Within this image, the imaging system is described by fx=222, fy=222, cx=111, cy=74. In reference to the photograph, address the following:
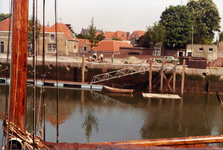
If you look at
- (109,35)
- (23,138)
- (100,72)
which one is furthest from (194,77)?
(109,35)

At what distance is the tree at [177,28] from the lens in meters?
44.2

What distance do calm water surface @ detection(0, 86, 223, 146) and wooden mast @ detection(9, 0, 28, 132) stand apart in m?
6.23

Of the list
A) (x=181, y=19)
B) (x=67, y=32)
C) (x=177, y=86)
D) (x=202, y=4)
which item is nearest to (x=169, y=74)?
(x=177, y=86)

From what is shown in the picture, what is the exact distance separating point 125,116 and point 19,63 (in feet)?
40.4

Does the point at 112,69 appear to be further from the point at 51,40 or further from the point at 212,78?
the point at 51,40

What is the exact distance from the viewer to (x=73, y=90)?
27141 mm

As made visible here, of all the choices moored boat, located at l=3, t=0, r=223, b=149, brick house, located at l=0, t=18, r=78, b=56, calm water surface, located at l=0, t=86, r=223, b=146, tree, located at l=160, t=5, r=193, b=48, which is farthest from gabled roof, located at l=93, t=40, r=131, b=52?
moored boat, located at l=3, t=0, r=223, b=149

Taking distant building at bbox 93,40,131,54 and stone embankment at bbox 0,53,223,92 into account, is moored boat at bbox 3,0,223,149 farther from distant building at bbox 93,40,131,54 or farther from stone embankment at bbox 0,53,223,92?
distant building at bbox 93,40,131,54

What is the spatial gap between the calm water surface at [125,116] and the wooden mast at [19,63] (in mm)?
6227

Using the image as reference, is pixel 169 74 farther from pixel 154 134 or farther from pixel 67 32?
pixel 67 32

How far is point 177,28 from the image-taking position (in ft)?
145

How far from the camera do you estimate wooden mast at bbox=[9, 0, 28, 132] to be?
301 inches

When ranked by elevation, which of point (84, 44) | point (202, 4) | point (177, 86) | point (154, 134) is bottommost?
point (154, 134)

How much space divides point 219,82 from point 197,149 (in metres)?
23.8
